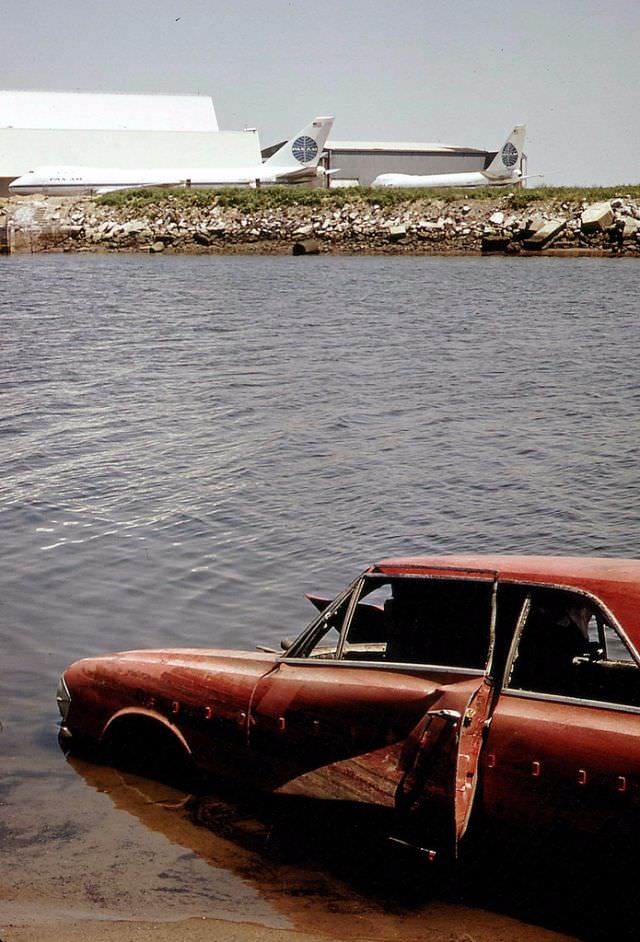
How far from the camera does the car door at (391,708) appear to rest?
493cm

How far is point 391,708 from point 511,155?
11895 centimetres

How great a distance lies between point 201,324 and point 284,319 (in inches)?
124

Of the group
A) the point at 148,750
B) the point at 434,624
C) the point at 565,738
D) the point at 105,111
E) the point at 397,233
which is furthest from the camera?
the point at 105,111

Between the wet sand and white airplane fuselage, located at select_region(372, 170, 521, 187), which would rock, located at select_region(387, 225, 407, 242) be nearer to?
white airplane fuselage, located at select_region(372, 170, 521, 187)

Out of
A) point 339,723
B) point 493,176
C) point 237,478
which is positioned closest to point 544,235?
point 493,176

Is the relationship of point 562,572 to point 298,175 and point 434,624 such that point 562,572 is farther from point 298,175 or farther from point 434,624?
point 298,175

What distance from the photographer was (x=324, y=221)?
9212 centimetres

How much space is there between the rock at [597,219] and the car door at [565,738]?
8036 cm

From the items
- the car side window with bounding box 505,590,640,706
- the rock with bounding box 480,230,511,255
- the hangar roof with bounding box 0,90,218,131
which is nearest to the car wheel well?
the car side window with bounding box 505,590,640,706

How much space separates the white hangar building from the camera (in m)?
112

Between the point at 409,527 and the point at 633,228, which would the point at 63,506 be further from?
the point at 633,228

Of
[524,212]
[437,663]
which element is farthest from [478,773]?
[524,212]

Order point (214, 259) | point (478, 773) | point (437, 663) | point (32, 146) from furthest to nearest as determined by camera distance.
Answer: point (32, 146), point (214, 259), point (437, 663), point (478, 773)

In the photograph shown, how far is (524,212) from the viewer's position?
8919cm
